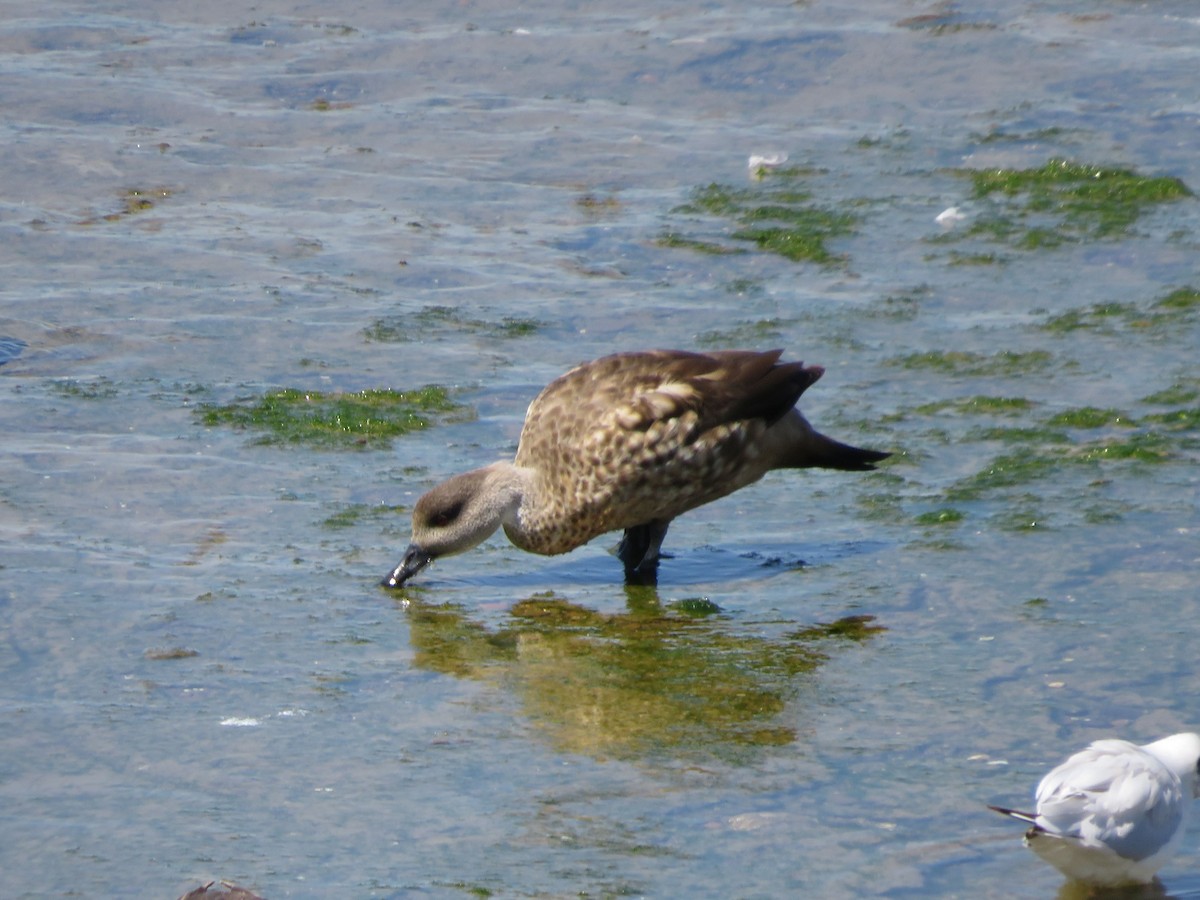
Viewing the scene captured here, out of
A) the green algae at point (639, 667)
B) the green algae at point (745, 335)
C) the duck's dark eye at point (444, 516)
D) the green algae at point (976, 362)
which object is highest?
the green algae at point (745, 335)

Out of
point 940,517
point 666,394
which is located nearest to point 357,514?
point 666,394

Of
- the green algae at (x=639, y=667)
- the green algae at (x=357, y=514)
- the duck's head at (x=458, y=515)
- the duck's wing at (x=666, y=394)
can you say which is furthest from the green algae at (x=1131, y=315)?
the green algae at (x=357, y=514)

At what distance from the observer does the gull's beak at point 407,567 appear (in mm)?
7105

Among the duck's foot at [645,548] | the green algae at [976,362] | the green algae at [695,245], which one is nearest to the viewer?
the duck's foot at [645,548]

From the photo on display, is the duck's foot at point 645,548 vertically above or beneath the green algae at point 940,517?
beneath

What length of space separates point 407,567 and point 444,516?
0.78ft

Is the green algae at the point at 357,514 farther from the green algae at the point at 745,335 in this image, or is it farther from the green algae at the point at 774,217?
the green algae at the point at 774,217

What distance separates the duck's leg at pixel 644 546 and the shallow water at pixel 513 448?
123 mm

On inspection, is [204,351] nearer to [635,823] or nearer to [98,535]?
[98,535]

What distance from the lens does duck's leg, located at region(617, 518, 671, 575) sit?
7.57 metres

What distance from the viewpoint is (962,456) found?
832 cm

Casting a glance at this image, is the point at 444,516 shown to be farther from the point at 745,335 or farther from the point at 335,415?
the point at 745,335

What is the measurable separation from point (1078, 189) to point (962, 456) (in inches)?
164

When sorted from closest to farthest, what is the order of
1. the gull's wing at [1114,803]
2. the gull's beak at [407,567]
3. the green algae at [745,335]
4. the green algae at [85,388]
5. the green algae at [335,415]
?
the gull's wing at [1114,803], the gull's beak at [407,567], the green algae at [335,415], the green algae at [85,388], the green algae at [745,335]
